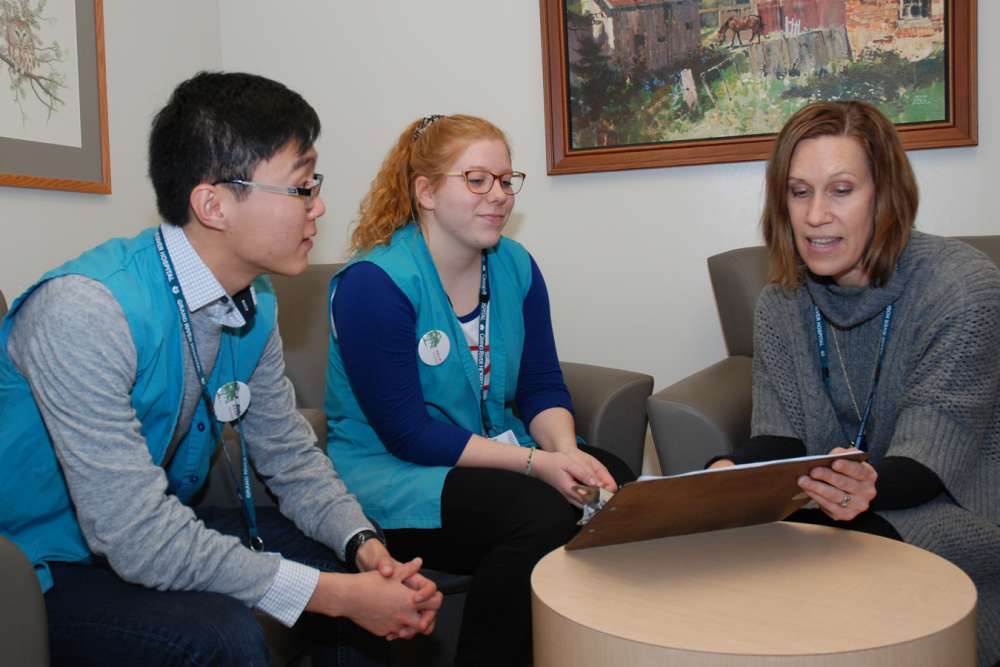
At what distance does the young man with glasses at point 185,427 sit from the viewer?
4.21ft

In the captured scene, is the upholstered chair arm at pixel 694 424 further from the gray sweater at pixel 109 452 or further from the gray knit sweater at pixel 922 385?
the gray sweater at pixel 109 452

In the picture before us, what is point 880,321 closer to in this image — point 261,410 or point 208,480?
point 261,410

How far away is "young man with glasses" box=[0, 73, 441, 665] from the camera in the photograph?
1283mm

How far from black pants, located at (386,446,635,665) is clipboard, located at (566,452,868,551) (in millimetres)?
255

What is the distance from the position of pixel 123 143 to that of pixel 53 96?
0.31 metres

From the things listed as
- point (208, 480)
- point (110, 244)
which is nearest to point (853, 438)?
point (208, 480)

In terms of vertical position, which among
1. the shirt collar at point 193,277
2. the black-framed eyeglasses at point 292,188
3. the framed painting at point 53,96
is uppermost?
the framed painting at point 53,96

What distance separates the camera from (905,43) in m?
2.72

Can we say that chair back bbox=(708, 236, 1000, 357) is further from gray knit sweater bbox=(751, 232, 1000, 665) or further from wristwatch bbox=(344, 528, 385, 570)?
wristwatch bbox=(344, 528, 385, 570)

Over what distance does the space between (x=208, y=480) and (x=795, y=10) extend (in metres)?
Result: 2.07

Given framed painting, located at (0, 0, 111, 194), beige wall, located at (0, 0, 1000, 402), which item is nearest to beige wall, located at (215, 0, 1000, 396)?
beige wall, located at (0, 0, 1000, 402)

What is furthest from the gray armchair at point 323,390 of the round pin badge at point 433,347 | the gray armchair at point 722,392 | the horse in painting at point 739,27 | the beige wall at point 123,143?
the horse in painting at point 739,27

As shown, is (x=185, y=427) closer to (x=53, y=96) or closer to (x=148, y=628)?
(x=148, y=628)

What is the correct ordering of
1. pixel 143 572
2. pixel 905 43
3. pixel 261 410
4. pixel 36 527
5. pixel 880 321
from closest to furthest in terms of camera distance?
pixel 143 572
pixel 36 527
pixel 261 410
pixel 880 321
pixel 905 43
